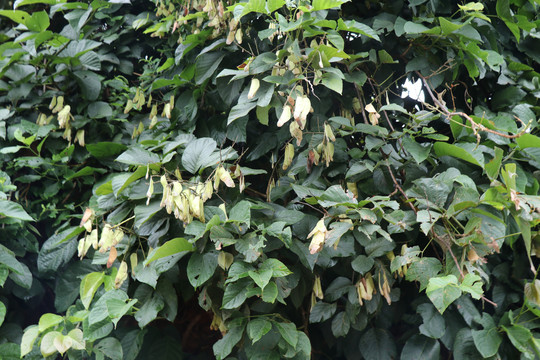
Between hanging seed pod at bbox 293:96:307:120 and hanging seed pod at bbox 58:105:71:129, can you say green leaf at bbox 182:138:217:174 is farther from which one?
hanging seed pod at bbox 58:105:71:129

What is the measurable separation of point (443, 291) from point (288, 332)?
17.8 inches

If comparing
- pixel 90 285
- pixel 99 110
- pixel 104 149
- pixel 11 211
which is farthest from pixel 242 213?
pixel 99 110

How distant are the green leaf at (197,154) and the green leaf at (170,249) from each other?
10.4 inches

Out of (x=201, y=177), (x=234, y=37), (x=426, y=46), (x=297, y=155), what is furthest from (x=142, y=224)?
(x=426, y=46)

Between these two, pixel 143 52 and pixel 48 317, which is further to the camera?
pixel 143 52

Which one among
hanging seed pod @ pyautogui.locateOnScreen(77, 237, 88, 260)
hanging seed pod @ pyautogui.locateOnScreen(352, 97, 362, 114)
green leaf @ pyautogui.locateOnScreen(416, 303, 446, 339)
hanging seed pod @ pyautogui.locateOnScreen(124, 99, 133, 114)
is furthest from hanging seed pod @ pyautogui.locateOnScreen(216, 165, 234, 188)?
hanging seed pod @ pyautogui.locateOnScreen(124, 99, 133, 114)

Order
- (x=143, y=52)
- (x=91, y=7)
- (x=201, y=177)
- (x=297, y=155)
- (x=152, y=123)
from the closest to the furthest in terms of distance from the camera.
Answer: (x=201, y=177) < (x=297, y=155) < (x=152, y=123) < (x=91, y=7) < (x=143, y=52)

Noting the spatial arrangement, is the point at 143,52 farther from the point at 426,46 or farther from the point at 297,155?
the point at 426,46

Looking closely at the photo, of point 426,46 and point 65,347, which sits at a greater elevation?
point 426,46

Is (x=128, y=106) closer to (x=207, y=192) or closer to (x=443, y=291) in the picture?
(x=207, y=192)

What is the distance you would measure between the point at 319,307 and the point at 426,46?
956 millimetres

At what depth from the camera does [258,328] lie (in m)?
1.47

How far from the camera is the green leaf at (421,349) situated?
161 centimetres

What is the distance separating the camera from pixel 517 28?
190 centimetres
